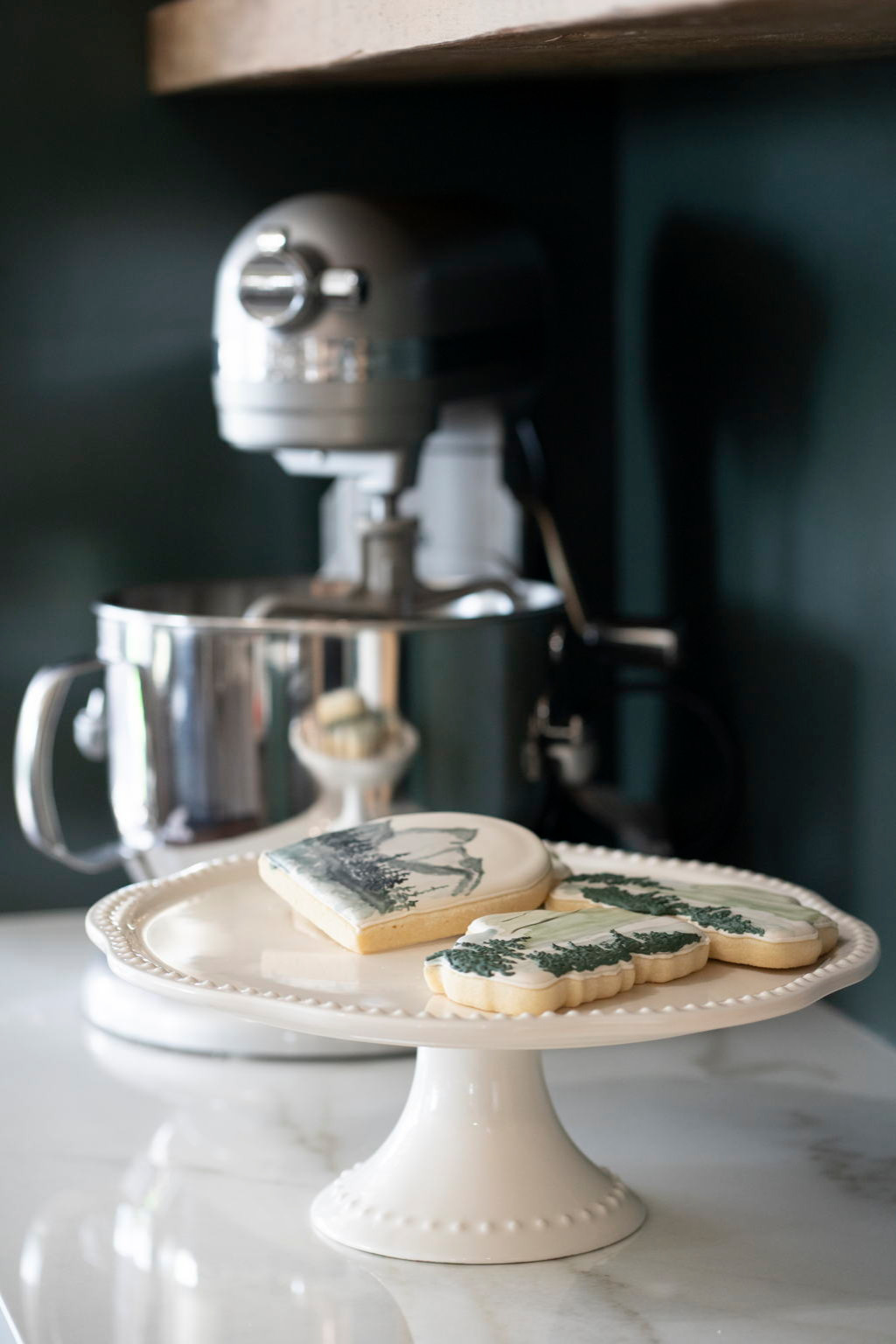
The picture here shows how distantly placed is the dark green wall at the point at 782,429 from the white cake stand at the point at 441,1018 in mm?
245

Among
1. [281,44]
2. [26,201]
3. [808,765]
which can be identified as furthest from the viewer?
[26,201]

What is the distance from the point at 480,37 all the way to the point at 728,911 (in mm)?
349

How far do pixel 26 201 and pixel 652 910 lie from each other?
28.8 inches

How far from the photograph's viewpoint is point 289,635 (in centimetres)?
97

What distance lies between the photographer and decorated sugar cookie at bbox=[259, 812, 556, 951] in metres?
0.68

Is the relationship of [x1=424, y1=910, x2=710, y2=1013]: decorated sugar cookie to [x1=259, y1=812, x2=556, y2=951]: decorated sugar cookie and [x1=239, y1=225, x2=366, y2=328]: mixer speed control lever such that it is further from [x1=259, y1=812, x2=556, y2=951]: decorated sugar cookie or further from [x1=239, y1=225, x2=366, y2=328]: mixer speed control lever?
[x1=239, y1=225, x2=366, y2=328]: mixer speed control lever

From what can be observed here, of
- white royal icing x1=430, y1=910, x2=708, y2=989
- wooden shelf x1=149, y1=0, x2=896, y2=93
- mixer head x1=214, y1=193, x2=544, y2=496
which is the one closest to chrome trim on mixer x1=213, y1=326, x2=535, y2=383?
mixer head x1=214, y1=193, x2=544, y2=496

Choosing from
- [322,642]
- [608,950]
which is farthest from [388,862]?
[322,642]

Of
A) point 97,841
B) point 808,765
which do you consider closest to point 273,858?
point 808,765

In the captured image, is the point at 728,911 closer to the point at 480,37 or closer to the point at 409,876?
the point at 409,876

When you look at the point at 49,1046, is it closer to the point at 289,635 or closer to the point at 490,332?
the point at 289,635

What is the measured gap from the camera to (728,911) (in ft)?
2.25

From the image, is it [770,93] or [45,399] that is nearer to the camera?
[770,93]

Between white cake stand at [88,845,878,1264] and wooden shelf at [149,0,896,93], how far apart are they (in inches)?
13.1
